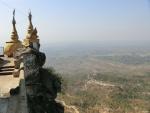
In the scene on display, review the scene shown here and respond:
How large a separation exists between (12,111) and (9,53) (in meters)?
9.40

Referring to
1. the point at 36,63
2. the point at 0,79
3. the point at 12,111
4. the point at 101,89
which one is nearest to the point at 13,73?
the point at 0,79

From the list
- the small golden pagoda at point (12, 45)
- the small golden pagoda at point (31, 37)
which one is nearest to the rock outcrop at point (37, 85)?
the small golden pagoda at point (12, 45)

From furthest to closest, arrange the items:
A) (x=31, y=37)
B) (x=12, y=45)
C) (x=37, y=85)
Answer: (x=31, y=37) < (x=12, y=45) < (x=37, y=85)

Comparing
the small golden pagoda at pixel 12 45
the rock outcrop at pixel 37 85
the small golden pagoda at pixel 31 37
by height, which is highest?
the small golden pagoda at pixel 31 37

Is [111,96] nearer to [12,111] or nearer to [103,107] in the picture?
[103,107]

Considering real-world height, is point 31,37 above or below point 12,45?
above

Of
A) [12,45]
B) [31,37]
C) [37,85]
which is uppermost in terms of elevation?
[31,37]

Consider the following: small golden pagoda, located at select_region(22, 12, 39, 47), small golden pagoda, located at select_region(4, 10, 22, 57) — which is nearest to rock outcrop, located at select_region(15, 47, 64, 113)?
small golden pagoda, located at select_region(4, 10, 22, 57)

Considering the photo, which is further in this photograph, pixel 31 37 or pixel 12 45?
pixel 31 37

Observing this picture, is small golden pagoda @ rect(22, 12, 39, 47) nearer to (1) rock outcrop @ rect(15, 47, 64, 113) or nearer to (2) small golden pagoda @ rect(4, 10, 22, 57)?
(2) small golden pagoda @ rect(4, 10, 22, 57)

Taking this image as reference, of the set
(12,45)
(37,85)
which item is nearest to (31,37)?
(12,45)

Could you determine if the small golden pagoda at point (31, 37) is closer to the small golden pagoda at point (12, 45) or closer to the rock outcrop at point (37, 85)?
the small golden pagoda at point (12, 45)

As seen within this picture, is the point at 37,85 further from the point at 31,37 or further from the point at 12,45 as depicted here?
the point at 31,37

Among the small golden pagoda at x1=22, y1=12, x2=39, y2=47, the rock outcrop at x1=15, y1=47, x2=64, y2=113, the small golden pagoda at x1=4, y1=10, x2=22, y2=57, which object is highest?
the small golden pagoda at x1=22, y1=12, x2=39, y2=47
